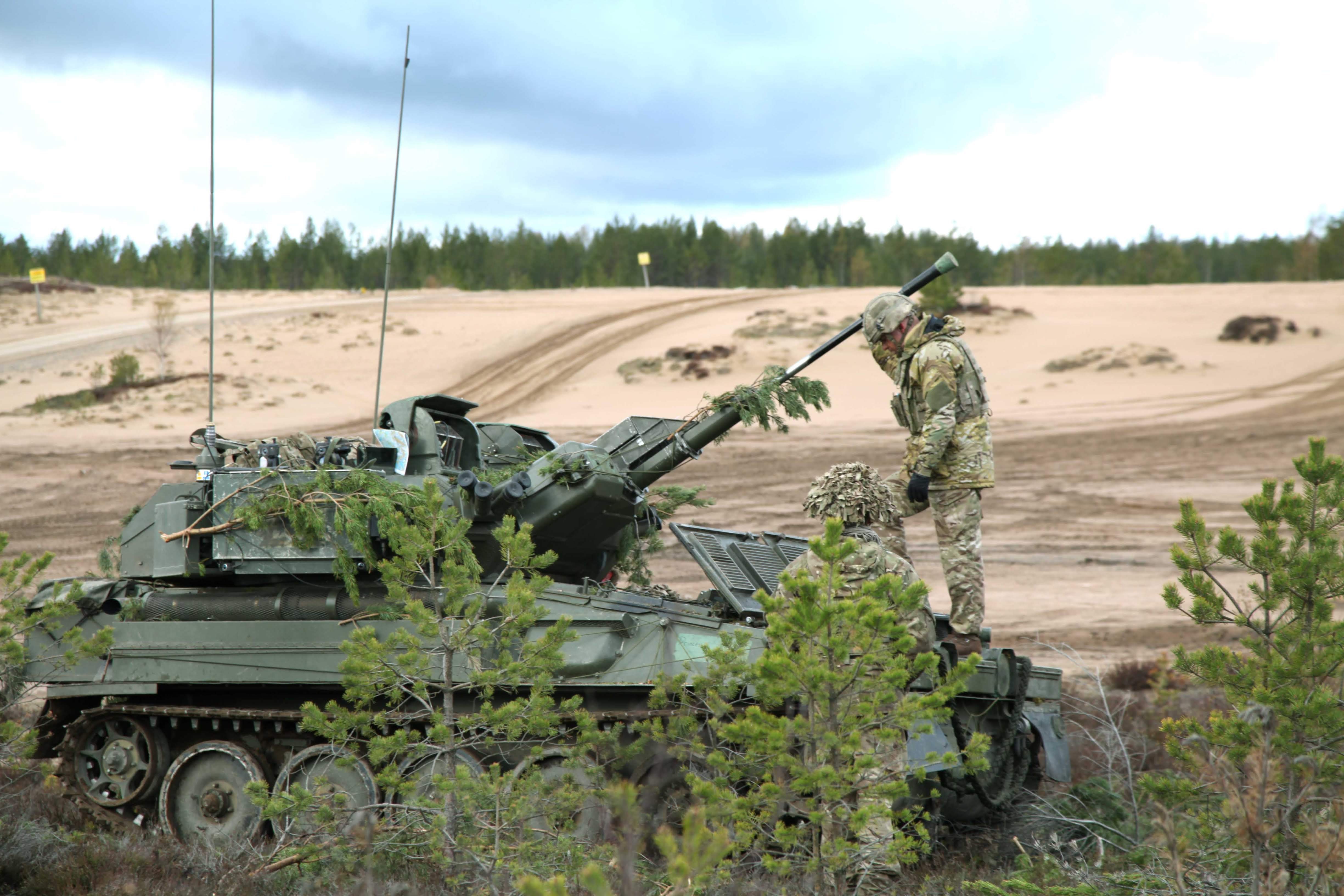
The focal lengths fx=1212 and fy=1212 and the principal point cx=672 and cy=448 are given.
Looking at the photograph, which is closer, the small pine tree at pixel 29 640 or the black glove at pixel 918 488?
the small pine tree at pixel 29 640

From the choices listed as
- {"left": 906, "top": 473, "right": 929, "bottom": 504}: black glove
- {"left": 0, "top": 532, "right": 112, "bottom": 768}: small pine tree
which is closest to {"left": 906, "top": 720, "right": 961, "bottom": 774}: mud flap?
{"left": 906, "top": 473, "right": 929, "bottom": 504}: black glove

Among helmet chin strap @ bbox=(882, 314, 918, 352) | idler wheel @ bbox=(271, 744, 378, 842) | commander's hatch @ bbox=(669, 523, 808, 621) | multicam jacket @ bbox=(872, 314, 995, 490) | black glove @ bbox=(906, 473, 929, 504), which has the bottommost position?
idler wheel @ bbox=(271, 744, 378, 842)

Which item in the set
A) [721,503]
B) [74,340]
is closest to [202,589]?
[721,503]

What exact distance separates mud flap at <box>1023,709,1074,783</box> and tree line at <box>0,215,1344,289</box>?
172 ft

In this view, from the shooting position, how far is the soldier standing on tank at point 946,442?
663cm

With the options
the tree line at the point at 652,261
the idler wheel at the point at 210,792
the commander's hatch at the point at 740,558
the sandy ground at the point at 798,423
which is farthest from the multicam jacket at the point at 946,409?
the tree line at the point at 652,261

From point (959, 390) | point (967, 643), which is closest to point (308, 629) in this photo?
point (967, 643)

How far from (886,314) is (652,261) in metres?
62.2

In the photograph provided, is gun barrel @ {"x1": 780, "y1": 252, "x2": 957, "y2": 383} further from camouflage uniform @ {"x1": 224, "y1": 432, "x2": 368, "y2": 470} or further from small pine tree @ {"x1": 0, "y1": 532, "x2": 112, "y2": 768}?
small pine tree @ {"x1": 0, "y1": 532, "x2": 112, "y2": 768}

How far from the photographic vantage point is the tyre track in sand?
1148 inches

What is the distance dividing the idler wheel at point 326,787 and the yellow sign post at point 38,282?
1185 inches

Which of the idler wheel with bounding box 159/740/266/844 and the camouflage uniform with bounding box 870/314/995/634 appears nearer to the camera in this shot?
the camouflage uniform with bounding box 870/314/995/634

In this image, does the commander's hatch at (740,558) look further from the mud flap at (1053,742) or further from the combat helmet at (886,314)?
the mud flap at (1053,742)

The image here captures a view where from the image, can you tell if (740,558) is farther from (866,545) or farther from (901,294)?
(866,545)
